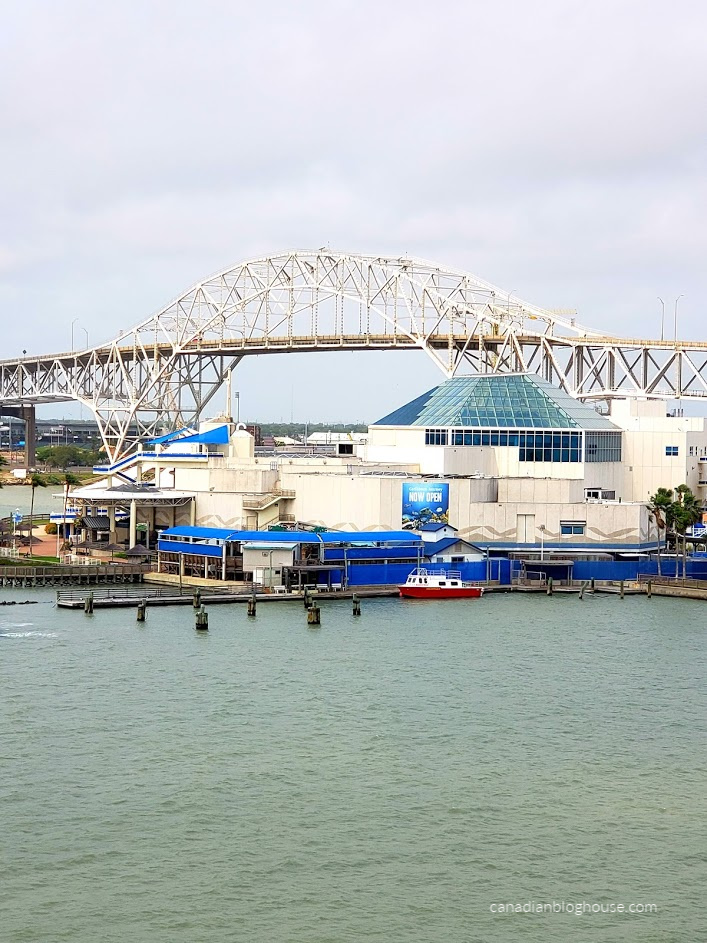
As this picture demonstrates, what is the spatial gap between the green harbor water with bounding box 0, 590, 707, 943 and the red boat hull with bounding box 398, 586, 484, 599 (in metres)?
10.4

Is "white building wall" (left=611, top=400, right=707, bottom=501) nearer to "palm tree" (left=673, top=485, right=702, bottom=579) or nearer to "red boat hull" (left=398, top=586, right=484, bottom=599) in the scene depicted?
"palm tree" (left=673, top=485, right=702, bottom=579)

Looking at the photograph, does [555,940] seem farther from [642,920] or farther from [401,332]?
[401,332]

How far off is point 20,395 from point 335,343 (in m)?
52.3

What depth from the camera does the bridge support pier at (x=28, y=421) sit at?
172 meters

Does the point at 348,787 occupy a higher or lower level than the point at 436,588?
lower

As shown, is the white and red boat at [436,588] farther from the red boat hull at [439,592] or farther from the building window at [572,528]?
the building window at [572,528]

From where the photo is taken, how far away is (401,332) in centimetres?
10894

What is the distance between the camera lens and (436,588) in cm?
6228

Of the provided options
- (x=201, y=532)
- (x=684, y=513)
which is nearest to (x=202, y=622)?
(x=201, y=532)

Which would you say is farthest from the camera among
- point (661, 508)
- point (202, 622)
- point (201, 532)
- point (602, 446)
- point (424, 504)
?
point (602, 446)

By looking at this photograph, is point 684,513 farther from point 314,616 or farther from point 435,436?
point 314,616

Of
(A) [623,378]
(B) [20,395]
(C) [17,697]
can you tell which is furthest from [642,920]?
(B) [20,395]

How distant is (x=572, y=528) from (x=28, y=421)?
114141mm

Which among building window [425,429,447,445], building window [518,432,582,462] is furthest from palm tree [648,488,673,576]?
building window [425,429,447,445]
